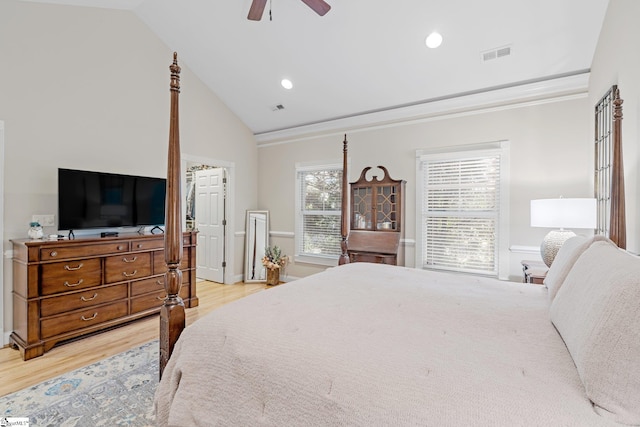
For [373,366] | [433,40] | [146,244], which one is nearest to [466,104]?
[433,40]

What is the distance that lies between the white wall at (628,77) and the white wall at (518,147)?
27.7 inches

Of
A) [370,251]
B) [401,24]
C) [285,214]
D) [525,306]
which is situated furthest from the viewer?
[285,214]

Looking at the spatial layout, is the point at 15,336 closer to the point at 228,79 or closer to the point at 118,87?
the point at 118,87

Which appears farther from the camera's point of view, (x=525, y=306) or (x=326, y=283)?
(x=326, y=283)

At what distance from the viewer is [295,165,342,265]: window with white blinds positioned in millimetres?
4840

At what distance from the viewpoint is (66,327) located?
9.33ft

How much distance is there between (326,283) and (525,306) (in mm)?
1074

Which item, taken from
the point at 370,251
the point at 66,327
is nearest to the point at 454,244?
the point at 370,251

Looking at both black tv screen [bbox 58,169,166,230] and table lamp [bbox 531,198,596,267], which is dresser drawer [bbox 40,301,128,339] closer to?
black tv screen [bbox 58,169,166,230]

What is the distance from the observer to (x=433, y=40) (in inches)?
123

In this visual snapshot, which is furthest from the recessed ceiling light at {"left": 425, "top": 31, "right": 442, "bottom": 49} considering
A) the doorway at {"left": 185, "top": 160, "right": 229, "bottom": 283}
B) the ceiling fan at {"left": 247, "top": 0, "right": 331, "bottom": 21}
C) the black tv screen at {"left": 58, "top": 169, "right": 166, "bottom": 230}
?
Result: the doorway at {"left": 185, "top": 160, "right": 229, "bottom": 283}

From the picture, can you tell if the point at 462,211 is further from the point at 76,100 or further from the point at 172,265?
the point at 76,100

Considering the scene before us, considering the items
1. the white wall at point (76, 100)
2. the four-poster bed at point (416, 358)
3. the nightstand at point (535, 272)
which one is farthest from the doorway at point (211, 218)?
the nightstand at point (535, 272)

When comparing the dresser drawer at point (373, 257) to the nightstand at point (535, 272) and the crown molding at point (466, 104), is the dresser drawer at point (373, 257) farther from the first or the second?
the crown molding at point (466, 104)
